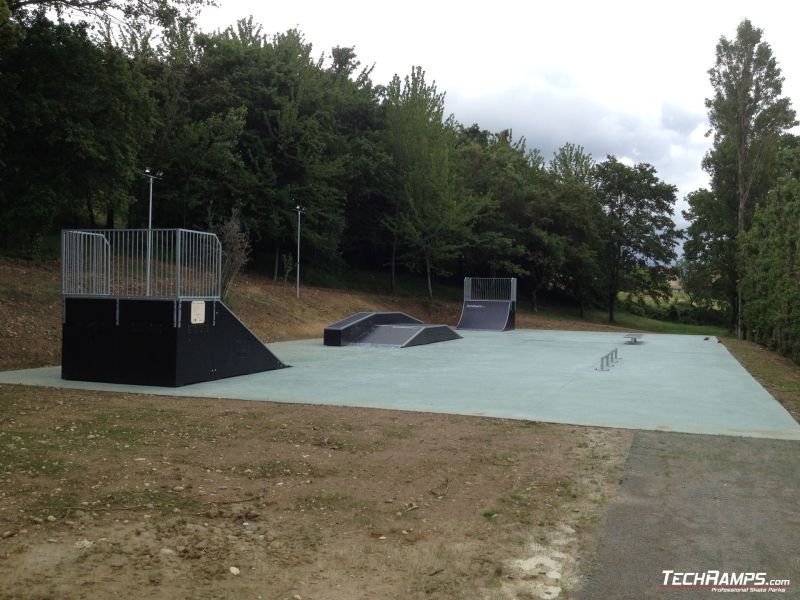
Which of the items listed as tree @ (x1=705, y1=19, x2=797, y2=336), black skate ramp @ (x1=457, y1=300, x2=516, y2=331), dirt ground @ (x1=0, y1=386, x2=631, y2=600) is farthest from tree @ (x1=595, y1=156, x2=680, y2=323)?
dirt ground @ (x1=0, y1=386, x2=631, y2=600)

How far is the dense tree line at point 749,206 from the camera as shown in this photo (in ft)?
61.9

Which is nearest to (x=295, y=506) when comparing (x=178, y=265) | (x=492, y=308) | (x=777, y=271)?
(x=178, y=265)

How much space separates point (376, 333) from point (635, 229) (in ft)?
94.8

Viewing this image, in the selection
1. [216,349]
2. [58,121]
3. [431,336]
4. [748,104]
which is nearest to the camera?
[216,349]

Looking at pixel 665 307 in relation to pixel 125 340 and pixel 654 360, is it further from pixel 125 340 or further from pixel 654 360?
pixel 125 340

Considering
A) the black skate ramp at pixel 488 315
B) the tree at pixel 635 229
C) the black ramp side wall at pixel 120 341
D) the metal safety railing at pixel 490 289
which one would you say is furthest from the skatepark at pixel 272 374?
the tree at pixel 635 229

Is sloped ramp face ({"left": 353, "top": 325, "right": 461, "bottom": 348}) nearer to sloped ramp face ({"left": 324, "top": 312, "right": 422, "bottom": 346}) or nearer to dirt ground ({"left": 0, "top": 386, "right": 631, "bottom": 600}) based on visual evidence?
sloped ramp face ({"left": 324, "top": 312, "right": 422, "bottom": 346})

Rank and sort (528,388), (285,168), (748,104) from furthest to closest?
(748,104), (285,168), (528,388)

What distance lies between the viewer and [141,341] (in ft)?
34.3

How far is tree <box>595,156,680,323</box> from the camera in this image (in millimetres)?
43000

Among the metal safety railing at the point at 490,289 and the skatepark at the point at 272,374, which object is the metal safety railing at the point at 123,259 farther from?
the metal safety railing at the point at 490,289

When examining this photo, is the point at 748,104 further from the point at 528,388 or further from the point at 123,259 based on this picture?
the point at 123,259

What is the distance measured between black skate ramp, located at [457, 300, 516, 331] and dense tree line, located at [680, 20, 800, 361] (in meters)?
9.35

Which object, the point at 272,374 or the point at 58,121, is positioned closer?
the point at 272,374
